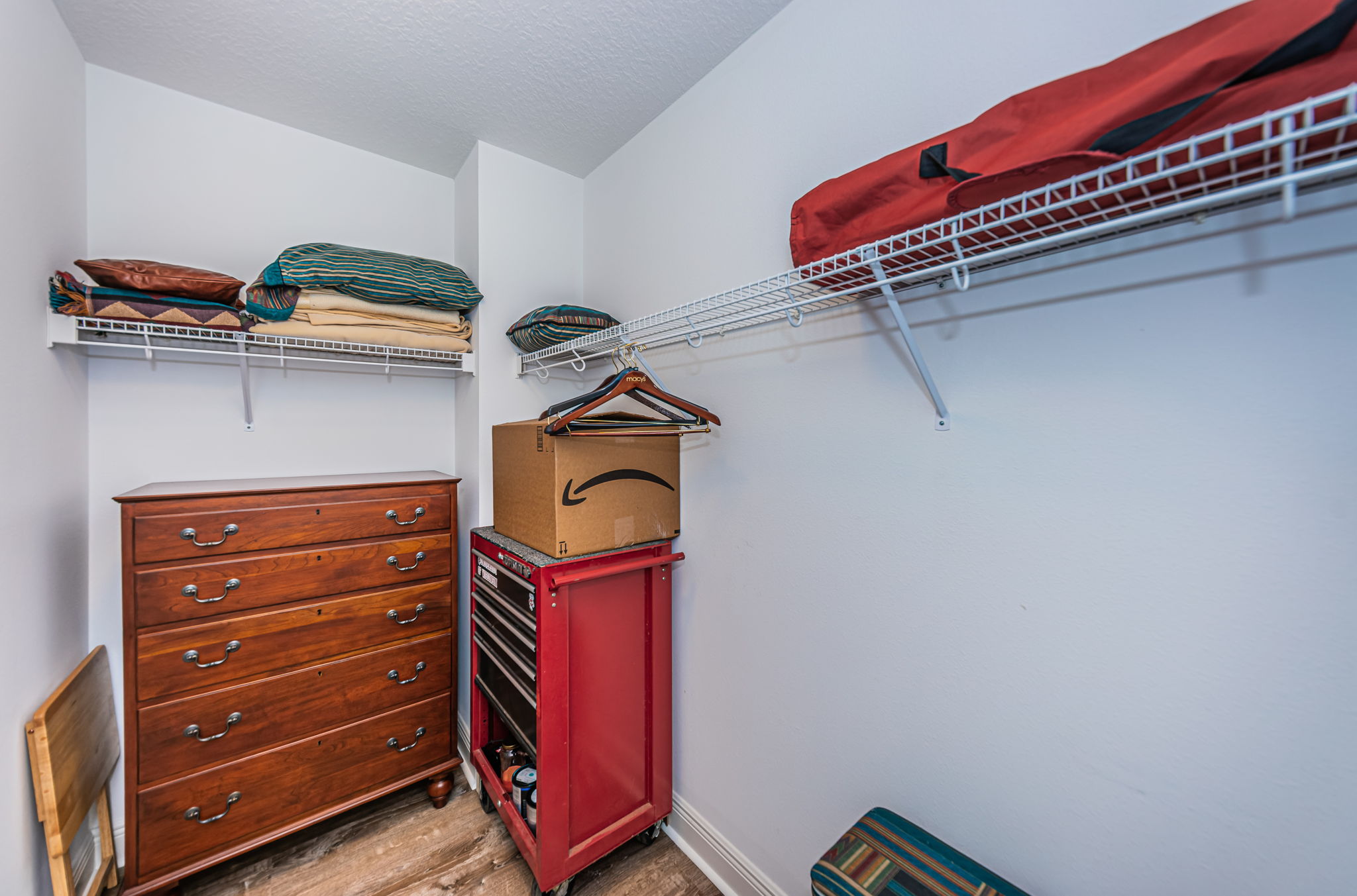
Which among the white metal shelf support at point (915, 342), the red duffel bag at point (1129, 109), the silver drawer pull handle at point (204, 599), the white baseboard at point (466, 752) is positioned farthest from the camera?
the white baseboard at point (466, 752)

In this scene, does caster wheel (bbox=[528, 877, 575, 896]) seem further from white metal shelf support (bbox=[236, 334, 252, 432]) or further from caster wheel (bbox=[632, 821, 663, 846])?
white metal shelf support (bbox=[236, 334, 252, 432])

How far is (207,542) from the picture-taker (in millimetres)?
1458

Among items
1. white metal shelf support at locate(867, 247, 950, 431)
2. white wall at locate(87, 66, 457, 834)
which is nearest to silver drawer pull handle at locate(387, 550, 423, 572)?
white wall at locate(87, 66, 457, 834)

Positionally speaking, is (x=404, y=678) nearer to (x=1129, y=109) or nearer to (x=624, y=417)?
(x=624, y=417)

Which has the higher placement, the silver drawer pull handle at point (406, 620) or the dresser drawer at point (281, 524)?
the dresser drawer at point (281, 524)

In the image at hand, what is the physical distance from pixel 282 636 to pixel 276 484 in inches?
20.4

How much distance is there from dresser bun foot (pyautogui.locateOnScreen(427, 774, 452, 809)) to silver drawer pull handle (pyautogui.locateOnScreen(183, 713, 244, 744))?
0.70 meters

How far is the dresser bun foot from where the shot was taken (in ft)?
6.07

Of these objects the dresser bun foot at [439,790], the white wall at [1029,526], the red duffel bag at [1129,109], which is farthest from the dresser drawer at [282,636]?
the red duffel bag at [1129,109]

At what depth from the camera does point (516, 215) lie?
2.11m

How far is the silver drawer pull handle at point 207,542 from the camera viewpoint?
1.43m

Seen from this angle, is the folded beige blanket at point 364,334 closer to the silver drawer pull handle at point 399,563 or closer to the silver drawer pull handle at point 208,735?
the silver drawer pull handle at point 399,563

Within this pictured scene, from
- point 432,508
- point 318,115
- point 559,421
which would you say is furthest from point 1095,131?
point 318,115

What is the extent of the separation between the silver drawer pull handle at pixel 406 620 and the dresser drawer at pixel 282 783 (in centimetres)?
32
